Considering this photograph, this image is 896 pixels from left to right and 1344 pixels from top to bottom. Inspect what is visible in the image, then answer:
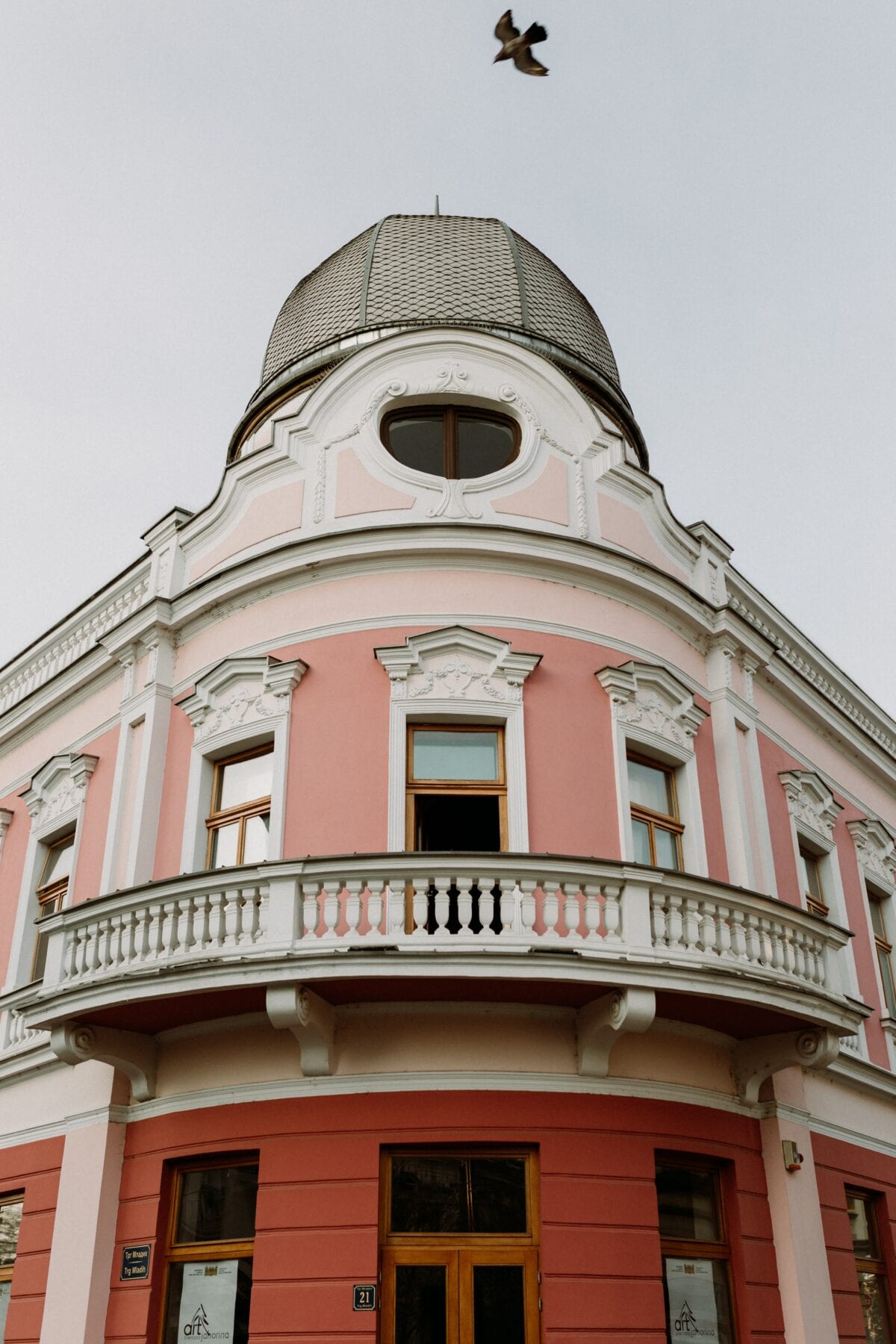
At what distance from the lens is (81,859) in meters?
13.4

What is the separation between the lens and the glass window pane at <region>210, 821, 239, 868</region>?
11.9m

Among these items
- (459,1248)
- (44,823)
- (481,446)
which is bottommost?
(459,1248)

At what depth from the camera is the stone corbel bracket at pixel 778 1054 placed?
10812 mm

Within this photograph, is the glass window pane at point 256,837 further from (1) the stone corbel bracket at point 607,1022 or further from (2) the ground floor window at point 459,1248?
(1) the stone corbel bracket at point 607,1022

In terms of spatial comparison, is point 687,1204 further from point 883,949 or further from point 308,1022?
point 883,949

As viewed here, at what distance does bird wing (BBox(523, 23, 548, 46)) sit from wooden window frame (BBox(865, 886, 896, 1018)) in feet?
33.8

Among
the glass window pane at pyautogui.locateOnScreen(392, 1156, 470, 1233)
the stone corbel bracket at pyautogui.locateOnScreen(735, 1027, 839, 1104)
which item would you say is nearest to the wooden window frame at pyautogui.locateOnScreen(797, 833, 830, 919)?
the stone corbel bracket at pyautogui.locateOnScreen(735, 1027, 839, 1104)

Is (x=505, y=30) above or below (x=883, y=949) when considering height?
above

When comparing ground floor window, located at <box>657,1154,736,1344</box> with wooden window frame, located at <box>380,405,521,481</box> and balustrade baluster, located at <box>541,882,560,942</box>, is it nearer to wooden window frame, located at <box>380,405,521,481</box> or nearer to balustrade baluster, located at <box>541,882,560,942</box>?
balustrade baluster, located at <box>541,882,560,942</box>

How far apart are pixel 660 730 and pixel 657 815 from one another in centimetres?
81

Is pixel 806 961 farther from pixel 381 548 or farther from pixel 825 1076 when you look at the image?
pixel 381 548

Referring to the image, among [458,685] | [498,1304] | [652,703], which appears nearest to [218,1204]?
[498,1304]

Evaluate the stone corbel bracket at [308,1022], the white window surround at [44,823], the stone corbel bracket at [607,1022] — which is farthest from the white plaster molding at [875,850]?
the white window surround at [44,823]

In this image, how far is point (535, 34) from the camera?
11.5 metres
